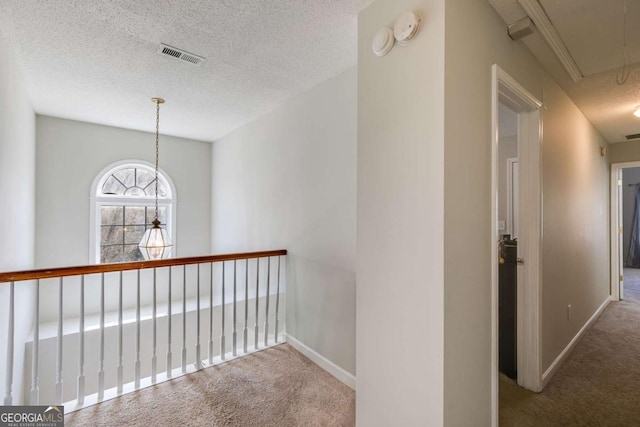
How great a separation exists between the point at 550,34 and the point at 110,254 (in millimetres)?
4987

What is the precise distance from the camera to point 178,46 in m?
2.05

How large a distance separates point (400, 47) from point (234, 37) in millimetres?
1144

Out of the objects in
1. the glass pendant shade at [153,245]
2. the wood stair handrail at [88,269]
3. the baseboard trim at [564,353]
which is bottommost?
the baseboard trim at [564,353]

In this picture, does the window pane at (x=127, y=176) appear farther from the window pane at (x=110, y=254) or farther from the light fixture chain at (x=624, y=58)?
the light fixture chain at (x=624, y=58)

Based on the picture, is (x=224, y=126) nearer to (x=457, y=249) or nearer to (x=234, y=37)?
(x=234, y=37)

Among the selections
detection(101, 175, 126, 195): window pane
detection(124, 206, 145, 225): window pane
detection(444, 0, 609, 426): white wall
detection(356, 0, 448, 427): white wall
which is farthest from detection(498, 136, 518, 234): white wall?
detection(101, 175, 126, 195): window pane

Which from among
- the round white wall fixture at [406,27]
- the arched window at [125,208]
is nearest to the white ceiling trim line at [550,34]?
the round white wall fixture at [406,27]

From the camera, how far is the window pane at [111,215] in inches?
153

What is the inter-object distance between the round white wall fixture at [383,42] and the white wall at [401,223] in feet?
0.13

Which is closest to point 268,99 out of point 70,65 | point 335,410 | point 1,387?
point 70,65

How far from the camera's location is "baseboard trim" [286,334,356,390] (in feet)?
7.54

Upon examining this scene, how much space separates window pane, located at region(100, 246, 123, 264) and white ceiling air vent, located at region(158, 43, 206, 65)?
117 inches

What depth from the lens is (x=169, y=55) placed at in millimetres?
2166

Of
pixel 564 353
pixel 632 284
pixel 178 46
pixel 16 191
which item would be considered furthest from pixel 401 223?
pixel 632 284
